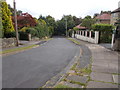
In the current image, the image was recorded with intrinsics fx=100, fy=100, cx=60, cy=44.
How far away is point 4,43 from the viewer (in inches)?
467

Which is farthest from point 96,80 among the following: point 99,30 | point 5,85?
point 99,30

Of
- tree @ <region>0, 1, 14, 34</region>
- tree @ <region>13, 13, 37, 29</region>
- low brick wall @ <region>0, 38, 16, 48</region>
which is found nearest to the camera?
low brick wall @ <region>0, 38, 16, 48</region>

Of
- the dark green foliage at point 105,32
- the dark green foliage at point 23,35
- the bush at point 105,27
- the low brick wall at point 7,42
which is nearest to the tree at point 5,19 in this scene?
the low brick wall at point 7,42

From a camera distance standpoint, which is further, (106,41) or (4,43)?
(106,41)

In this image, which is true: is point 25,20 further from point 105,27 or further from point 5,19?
point 105,27

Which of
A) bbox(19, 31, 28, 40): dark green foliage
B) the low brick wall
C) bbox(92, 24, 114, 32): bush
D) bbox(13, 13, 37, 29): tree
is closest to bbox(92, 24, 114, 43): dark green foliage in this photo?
bbox(92, 24, 114, 32): bush

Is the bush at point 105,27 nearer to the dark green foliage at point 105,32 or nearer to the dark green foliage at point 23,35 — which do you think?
the dark green foliage at point 105,32

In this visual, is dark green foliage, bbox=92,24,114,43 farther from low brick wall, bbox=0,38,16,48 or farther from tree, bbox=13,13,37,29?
tree, bbox=13,13,37,29

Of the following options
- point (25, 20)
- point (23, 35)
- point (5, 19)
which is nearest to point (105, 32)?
point (5, 19)

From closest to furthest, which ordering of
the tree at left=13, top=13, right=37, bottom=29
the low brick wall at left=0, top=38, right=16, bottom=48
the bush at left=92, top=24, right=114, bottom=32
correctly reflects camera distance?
the low brick wall at left=0, top=38, right=16, bottom=48
the bush at left=92, top=24, right=114, bottom=32
the tree at left=13, top=13, right=37, bottom=29

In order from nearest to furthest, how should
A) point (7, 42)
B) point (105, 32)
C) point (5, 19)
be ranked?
point (7, 42)
point (5, 19)
point (105, 32)

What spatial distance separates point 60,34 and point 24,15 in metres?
37.5

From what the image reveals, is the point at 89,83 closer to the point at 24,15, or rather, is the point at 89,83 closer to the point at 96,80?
the point at 96,80

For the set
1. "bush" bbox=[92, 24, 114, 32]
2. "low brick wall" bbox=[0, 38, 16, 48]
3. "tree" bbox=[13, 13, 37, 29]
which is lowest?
"low brick wall" bbox=[0, 38, 16, 48]
